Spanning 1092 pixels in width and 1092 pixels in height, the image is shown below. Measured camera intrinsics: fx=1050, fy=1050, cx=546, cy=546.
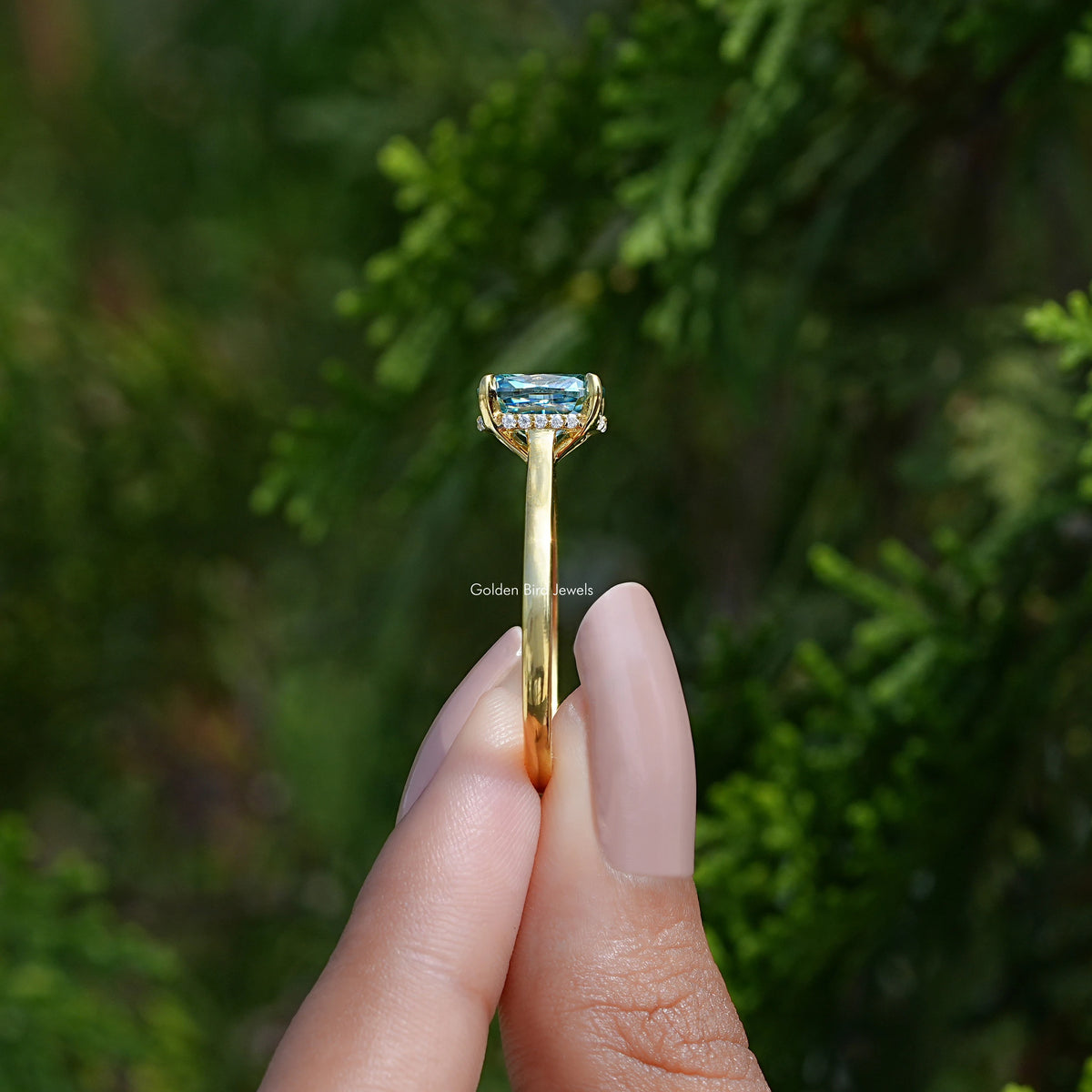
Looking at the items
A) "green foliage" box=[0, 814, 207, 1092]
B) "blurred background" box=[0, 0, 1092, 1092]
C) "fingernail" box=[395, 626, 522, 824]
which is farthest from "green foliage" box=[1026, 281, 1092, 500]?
"green foliage" box=[0, 814, 207, 1092]

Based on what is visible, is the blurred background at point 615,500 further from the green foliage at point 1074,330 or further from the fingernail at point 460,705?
the fingernail at point 460,705

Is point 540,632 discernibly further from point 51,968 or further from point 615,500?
point 615,500

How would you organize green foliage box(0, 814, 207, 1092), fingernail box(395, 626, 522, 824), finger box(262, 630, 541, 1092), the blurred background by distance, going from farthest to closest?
green foliage box(0, 814, 207, 1092) < the blurred background < fingernail box(395, 626, 522, 824) < finger box(262, 630, 541, 1092)

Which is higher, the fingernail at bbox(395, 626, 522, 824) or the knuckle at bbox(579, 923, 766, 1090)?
the fingernail at bbox(395, 626, 522, 824)

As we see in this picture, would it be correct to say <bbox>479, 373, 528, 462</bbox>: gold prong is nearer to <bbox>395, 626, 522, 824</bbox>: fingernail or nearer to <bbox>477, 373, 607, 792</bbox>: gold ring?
<bbox>477, 373, 607, 792</bbox>: gold ring

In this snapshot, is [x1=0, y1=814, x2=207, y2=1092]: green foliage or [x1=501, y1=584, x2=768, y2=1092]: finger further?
[x1=0, y1=814, x2=207, y2=1092]: green foliage

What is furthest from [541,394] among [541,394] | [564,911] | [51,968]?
A: [51,968]

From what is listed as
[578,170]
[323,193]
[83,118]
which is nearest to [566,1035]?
[578,170]
